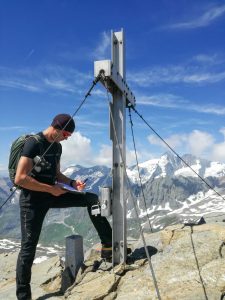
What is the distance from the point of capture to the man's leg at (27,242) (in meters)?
10.1

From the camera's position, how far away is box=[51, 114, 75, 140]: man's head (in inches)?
406

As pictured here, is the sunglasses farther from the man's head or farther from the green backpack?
the green backpack

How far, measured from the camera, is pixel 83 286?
420 inches

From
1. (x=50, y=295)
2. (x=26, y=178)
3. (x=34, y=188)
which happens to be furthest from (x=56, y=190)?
(x=50, y=295)

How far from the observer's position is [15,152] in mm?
10094

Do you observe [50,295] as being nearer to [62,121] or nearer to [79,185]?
[79,185]

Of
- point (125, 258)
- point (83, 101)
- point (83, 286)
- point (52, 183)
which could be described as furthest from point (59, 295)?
point (83, 101)

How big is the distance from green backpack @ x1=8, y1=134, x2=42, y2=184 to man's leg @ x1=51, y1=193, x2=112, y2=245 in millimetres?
1568

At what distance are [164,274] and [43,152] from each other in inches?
184

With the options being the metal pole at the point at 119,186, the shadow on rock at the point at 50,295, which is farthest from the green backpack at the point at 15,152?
the shadow on rock at the point at 50,295

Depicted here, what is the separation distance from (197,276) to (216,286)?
0.63 metres

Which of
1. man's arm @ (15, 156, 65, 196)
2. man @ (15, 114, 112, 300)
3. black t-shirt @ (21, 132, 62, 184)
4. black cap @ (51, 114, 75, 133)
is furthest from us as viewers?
black cap @ (51, 114, 75, 133)

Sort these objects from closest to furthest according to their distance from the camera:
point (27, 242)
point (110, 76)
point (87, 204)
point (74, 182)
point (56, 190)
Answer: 1. point (27, 242)
2. point (56, 190)
3. point (110, 76)
4. point (87, 204)
5. point (74, 182)

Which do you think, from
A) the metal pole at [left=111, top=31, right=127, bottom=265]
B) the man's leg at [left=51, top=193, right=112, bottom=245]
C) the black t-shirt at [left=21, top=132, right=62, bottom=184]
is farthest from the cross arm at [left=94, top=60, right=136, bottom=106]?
the man's leg at [left=51, top=193, right=112, bottom=245]
